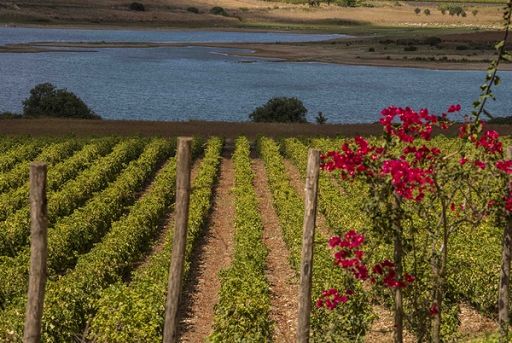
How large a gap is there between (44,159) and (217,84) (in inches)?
1958

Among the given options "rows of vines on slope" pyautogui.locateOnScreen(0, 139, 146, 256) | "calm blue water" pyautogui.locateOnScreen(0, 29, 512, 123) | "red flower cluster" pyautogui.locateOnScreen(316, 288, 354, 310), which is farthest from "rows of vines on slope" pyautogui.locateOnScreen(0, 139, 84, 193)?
"calm blue water" pyautogui.locateOnScreen(0, 29, 512, 123)

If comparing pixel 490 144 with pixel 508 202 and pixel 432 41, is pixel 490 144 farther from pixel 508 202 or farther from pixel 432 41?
pixel 432 41

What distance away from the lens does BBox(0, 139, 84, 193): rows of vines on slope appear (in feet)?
83.6

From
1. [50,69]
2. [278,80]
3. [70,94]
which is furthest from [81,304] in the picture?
[50,69]

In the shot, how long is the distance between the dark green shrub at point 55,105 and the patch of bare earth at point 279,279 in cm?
2577

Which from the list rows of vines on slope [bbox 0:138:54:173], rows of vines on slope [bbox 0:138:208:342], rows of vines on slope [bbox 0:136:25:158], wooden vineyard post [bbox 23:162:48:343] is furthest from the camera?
rows of vines on slope [bbox 0:136:25:158]

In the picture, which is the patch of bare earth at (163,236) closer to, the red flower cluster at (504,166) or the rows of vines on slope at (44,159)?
the rows of vines on slope at (44,159)

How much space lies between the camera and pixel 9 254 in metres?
19.5

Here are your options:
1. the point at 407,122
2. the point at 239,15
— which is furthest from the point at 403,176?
the point at 239,15

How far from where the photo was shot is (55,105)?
2042 inches

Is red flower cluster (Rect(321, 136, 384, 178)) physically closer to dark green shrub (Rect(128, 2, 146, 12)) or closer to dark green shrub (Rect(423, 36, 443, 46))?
dark green shrub (Rect(423, 36, 443, 46))

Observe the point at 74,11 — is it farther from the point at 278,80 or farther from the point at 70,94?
the point at 70,94

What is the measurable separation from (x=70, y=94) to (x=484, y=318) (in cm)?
4035

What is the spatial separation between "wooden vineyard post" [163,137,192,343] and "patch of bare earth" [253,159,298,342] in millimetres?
5207
